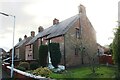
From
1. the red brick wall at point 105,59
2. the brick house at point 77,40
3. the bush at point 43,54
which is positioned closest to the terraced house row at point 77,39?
the brick house at point 77,40

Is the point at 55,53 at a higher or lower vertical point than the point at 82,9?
lower

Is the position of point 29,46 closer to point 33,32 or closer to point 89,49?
point 33,32

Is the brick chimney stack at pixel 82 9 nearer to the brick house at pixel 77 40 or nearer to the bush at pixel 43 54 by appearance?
the brick house at pixel 77 40

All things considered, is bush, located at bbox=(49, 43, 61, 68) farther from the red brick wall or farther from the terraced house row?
the red brick wall

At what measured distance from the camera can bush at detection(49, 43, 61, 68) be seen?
105 feet

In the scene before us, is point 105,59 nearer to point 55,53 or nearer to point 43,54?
point 55,53

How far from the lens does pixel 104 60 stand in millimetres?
38000

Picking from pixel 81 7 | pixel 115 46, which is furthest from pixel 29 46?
pixel 115 46

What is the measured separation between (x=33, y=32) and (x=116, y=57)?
4331 cm

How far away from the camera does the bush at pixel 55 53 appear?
31.9 m

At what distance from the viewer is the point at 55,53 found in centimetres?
3203

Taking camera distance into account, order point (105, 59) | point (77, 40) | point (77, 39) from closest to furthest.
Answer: point (77, 40), point (77, 39), point (105, 59)

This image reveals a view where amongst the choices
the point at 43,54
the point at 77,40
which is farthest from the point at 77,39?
the point at 43,54

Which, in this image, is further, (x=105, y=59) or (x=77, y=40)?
(x=105, y=59)
